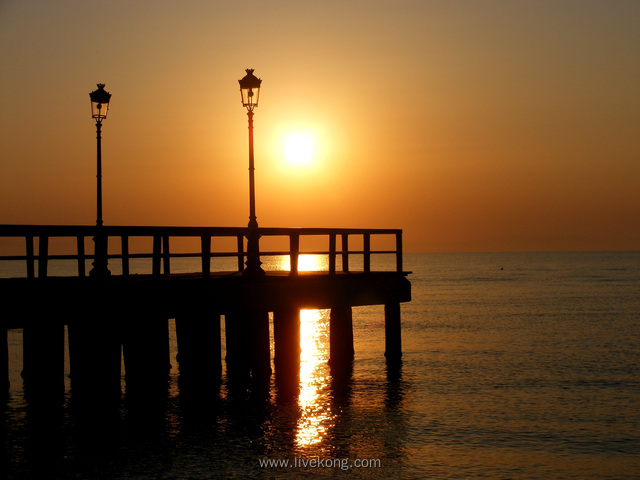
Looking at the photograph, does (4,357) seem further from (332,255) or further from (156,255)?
(332,255)

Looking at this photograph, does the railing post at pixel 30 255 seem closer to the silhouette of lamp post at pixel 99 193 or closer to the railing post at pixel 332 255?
the silhouette of lamp post at pixel 99 193

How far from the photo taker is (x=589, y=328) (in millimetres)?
48125

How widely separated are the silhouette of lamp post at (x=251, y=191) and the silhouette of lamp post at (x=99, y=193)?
3.47 meters

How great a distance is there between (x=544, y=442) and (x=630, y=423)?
341 cm

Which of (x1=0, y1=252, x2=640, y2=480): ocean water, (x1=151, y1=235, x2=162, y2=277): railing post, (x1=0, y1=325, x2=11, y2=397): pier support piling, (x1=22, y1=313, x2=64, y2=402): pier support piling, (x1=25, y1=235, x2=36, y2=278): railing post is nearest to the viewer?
(x1=0, y1=252, x2=640, y2=480): ocean water

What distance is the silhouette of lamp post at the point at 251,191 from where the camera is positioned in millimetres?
21438

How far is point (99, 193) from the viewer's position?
72.8 feet

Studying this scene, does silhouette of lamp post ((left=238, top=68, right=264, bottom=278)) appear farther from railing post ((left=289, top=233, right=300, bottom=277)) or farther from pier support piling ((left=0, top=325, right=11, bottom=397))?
pier support piling ((left=0, top=325, right=11, bottom=397))

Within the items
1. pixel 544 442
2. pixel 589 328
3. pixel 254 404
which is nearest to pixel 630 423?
pixel 544 442

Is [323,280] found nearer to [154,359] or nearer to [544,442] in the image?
[154,359]

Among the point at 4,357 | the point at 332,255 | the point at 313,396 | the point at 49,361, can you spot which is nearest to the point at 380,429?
the point at 313,396

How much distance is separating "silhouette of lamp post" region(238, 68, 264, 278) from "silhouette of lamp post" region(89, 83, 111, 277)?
11.4 feet

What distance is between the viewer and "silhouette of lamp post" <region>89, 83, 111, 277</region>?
19.3 m

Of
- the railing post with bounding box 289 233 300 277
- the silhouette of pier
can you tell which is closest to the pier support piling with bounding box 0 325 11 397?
the silhouette of pier
